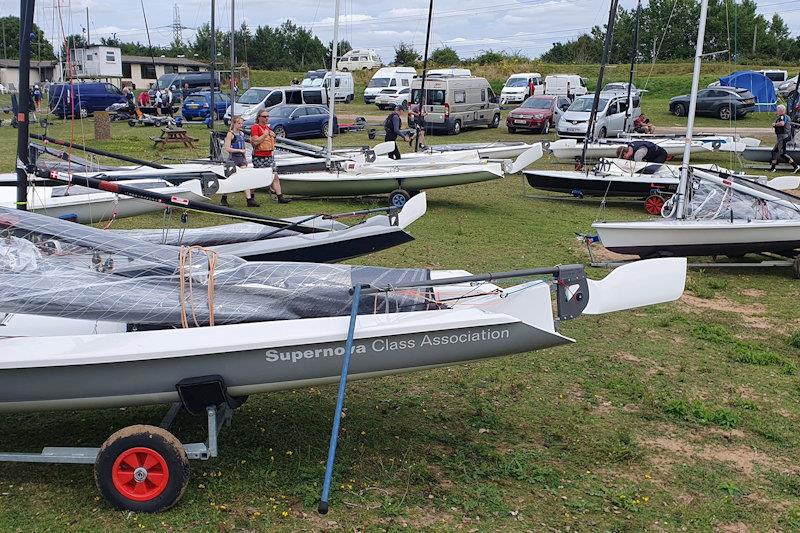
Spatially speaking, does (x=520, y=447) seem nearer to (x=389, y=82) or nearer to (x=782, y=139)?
(x=782, y=139)

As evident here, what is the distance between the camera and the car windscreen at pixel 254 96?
87.0 ft

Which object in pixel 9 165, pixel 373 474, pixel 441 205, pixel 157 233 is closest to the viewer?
pixel 373 474

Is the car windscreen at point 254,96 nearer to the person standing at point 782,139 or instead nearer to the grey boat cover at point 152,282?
the person standing at point 782,139

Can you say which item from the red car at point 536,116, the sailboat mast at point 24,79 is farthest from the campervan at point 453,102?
the sailboat mast at point 24,79

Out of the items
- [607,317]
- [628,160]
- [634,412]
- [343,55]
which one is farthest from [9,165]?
[343,55]

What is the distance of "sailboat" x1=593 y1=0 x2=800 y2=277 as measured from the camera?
10211 millimetres

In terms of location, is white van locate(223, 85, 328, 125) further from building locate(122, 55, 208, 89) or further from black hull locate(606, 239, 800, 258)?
building locate(122, 55, 208, 89)

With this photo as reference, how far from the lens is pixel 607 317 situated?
8.42m

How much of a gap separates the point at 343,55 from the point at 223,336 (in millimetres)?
56330

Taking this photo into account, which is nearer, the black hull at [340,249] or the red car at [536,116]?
the black hull at [340,249]

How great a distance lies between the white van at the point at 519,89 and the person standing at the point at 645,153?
897 inches

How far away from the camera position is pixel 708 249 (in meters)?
10.4

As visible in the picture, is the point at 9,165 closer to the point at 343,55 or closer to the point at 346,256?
the point at 346,256

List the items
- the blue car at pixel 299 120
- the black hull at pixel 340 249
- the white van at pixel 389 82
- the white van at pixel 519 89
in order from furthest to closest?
the white van at pixel 389 82
the white van at pixel 519 89
the blue car at pixel 299 120
the black hull at pixel 340 249
